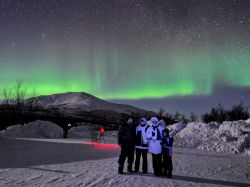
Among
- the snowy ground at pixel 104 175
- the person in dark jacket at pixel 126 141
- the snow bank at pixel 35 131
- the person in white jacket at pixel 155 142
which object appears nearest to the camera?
the snowy ground at pixel 104 175

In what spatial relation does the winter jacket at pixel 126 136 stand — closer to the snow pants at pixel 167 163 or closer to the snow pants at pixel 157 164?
the snow pants at pixel 157 164

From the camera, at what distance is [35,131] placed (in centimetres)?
3378

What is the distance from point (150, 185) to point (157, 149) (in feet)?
5.16

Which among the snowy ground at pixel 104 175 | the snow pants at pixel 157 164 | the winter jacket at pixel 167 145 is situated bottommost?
the snowy ground at pixel 104 175

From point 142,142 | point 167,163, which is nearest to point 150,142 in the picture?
point 142,142

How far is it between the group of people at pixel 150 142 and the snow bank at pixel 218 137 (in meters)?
9.79

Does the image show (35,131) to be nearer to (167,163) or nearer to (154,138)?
(154,138)

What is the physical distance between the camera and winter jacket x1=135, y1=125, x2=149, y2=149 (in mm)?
9366

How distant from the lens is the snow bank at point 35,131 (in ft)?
108

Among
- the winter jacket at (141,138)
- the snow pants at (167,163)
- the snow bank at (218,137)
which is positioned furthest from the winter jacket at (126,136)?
the snow bank at (218,137)

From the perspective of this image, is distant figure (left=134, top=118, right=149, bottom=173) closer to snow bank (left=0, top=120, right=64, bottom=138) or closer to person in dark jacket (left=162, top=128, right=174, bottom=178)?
person in dark jacket (left=162, top=128, right=174, bottom=178)

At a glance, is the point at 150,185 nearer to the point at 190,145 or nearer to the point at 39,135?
the point at 190,145

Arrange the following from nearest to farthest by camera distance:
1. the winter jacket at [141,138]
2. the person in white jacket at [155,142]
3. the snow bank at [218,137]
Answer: the person in white jacket at [155,142], the winter jacket at [141,138], the snow bank at [218,137]

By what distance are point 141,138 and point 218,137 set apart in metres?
13.4
